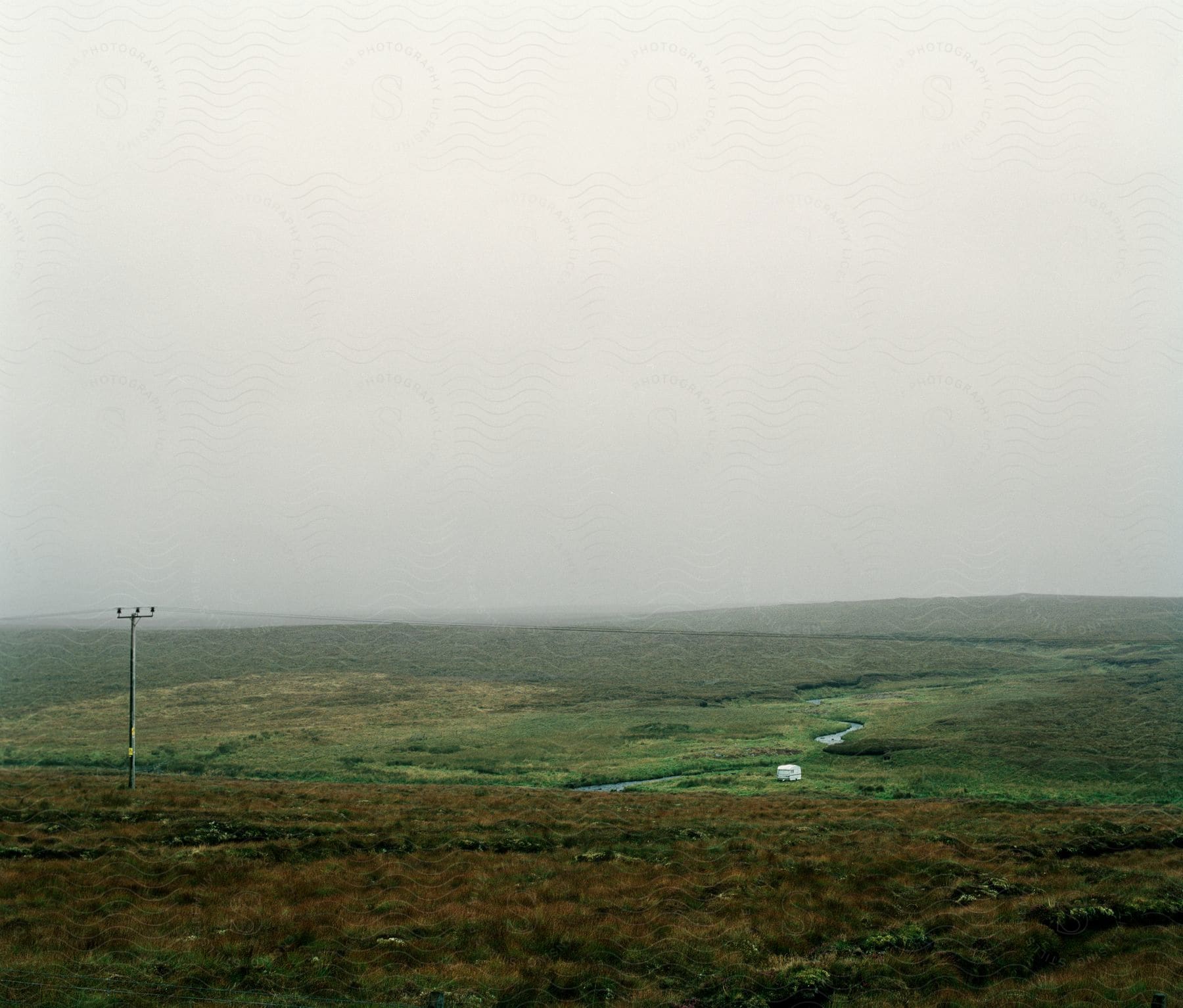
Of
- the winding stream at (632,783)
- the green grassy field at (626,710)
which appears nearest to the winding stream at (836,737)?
the winding stream at (632,783)

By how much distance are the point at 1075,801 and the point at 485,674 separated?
7848 centimetres

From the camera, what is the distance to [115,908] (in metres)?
16.1

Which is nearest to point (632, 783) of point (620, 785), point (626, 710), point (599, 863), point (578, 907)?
point (620, 785)

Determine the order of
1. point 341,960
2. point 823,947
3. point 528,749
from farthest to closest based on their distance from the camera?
point 528,749 < point 823,947 < point 341,960

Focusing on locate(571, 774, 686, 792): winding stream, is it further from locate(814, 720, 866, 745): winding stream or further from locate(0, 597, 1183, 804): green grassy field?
locate(814, 720, 866, 745): winding stream

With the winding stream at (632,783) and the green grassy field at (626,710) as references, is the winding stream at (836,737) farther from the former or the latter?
the green grassy field at (626,710)

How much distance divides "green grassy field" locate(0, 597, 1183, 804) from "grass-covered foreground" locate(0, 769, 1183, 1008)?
16144mm

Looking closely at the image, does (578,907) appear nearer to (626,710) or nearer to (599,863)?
(599,863)

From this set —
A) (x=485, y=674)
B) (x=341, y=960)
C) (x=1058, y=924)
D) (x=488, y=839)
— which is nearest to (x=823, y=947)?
(x=1058, y=924)

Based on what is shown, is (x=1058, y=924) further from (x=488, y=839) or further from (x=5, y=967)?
(x=5, y=967)

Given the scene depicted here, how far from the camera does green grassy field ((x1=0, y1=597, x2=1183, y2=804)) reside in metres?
43.5

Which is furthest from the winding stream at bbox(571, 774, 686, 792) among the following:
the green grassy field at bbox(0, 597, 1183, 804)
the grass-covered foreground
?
the grass-covered foreground

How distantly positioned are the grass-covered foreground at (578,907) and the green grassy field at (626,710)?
53.0ft

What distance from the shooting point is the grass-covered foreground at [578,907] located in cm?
1277
